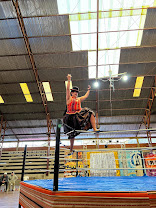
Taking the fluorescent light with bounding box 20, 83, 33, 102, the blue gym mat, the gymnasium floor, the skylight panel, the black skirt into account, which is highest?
the skylight panel

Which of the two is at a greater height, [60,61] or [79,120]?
[60,61]

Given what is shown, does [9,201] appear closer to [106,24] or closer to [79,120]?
[79,120]

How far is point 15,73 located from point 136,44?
341 inches

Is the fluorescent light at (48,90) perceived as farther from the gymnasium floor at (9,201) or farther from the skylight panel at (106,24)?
the gymnasium floor at (9,201)

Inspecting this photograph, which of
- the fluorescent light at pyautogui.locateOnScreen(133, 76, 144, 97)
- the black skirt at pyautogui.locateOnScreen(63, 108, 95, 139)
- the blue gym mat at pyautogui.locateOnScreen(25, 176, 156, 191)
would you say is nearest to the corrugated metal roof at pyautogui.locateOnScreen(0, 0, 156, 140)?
the fluorescent light at pyautogui.locateOnScreen(133, 76, 144, 97)

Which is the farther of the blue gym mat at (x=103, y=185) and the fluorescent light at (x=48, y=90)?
the fluorescent light at (x=48, y=90)

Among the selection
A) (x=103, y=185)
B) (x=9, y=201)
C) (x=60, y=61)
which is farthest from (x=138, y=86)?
(x=103, y=185)

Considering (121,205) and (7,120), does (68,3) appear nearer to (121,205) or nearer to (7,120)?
→ (121,205)

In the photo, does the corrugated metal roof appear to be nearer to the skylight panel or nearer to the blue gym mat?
the skylight panel

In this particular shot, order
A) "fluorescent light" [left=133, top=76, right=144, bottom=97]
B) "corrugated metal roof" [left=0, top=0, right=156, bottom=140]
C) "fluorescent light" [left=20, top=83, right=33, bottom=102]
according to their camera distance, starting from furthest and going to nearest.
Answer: "fluorescent light" [left=20, top=83, right=33, bottom=102] < "fluorescent light" [left=133, top=76, right=144, bottom=97] < "corrugated metal roof" [left=0, top=0, right=156, bottom=140]

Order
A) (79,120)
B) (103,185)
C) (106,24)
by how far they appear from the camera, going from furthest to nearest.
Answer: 1. (106,24)
2. (79,120)
3. (103,185)

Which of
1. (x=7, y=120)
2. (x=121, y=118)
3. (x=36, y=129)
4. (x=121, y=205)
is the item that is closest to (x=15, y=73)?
(x=7, y=120)

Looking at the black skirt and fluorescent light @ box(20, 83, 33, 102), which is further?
fluorescent light @ box(20, 83, 33, 102)

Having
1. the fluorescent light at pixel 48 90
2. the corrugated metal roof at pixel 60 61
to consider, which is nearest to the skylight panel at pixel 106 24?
the corrugated metal roof at pixel 60 61
